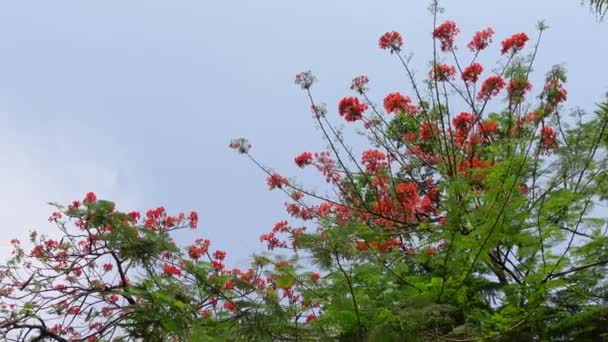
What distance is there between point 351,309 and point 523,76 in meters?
4.25

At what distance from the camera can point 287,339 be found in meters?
3.95

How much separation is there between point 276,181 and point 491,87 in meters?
2.93

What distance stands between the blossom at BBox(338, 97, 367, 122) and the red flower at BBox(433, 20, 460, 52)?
3.89 feet

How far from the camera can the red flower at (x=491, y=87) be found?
7707mm

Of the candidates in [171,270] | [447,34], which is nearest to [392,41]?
[447,34]

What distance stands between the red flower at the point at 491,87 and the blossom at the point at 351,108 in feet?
4.82

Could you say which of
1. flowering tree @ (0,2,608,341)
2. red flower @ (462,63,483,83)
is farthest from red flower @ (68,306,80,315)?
red flower @ (462,63,483,83)

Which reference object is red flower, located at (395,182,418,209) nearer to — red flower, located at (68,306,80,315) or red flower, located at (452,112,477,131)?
red flower, located at (452,112,477,131)

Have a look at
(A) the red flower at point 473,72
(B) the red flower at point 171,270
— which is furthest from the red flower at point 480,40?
(B) the red flower at point 171,270

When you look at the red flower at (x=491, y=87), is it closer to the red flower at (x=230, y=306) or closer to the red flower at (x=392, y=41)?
the red flower at (x=392, y=41)

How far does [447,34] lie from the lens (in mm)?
7582

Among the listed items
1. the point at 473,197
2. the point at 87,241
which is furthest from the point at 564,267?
the point at 87,241

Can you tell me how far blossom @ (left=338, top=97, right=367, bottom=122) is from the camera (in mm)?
7652

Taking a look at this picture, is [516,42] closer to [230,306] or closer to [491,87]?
[491,87]
